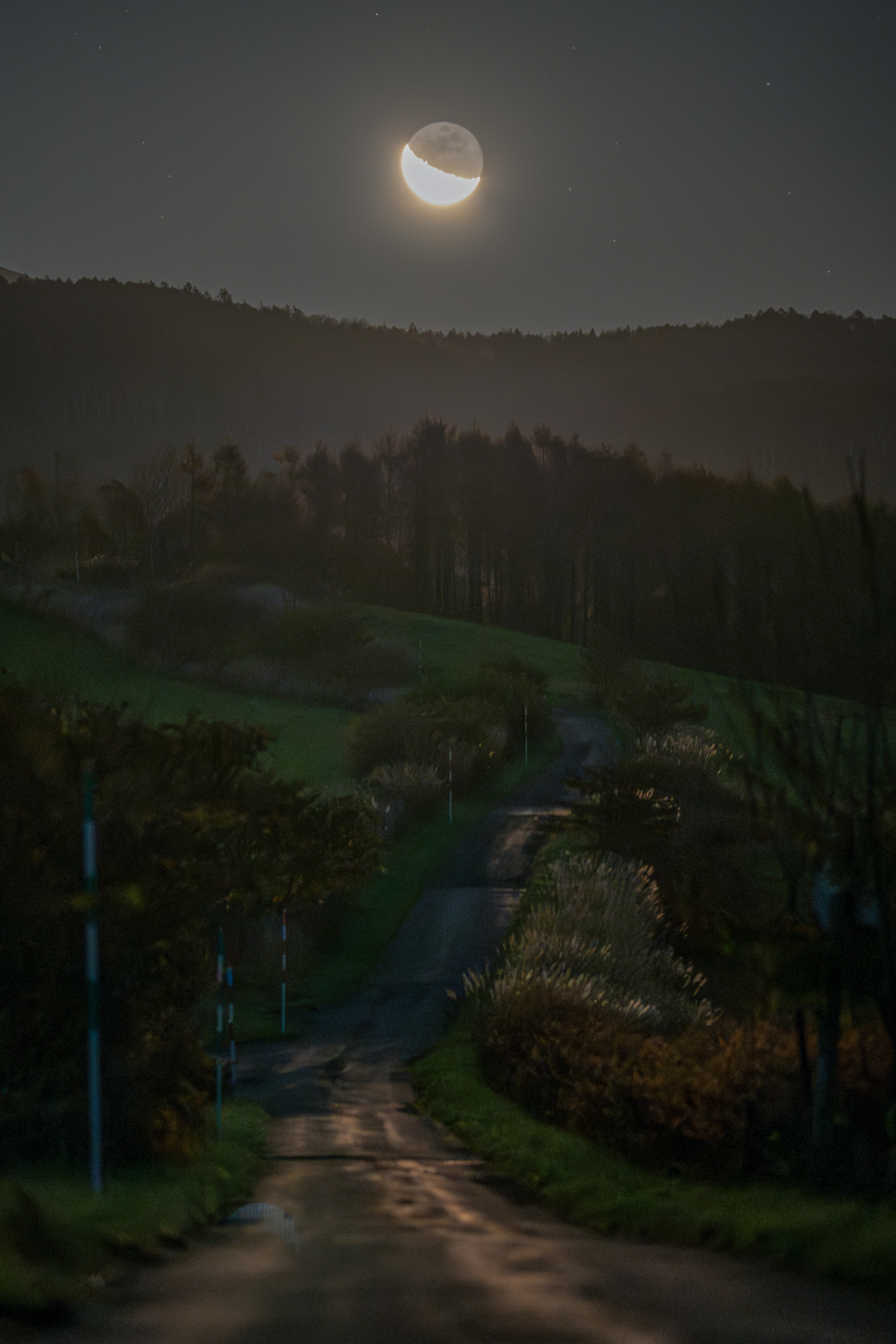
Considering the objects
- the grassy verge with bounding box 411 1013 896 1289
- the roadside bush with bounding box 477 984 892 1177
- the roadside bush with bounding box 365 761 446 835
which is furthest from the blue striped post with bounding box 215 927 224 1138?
the roadside bush with bounding box 365 761 446 835

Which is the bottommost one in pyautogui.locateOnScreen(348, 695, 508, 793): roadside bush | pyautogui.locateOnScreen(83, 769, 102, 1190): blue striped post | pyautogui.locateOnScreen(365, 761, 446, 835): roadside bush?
pyautogui.locateOnScreen(83, 769, 102, 1190): blue striped post

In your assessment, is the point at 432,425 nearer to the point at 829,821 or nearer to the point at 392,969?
the point at 392,969

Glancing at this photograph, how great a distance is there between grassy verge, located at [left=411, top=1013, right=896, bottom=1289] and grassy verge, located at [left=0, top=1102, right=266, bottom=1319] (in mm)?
2433

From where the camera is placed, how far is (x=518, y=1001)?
15438 millimetres

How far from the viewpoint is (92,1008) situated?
8344mm

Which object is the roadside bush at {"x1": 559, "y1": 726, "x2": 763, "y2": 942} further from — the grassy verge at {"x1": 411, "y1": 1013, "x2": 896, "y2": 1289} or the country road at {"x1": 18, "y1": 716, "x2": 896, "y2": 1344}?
the country road at {"x1": 18, "y1": 716, "x2": 896, "y2": 1344}

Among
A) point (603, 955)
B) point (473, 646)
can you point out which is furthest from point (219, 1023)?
point (473, 646)

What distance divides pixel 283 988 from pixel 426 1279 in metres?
12.9

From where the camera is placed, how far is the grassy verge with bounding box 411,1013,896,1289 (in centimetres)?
731

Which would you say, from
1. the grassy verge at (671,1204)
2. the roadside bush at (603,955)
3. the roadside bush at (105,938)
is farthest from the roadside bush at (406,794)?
the roadside bush at (105,938)

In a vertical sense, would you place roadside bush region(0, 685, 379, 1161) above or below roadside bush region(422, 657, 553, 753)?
below

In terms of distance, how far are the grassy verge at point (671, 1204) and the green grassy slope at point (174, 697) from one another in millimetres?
21606

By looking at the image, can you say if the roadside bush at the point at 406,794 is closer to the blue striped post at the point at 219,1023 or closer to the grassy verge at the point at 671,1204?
the grassy verge at the point at 671,1204

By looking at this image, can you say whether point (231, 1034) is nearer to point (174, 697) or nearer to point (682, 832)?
point (682, 832)
